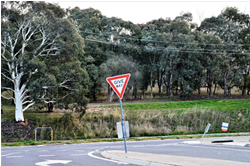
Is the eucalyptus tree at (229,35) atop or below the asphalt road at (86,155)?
atop

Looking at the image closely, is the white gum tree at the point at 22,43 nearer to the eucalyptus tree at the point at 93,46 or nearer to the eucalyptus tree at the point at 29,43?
the eucalyptus tree at the point at 29,43

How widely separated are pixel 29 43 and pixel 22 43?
1.02m

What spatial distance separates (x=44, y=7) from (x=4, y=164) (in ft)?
79.3

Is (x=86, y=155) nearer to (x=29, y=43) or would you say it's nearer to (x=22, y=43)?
(x=22, y=43)

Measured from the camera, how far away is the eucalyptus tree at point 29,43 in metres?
29.7

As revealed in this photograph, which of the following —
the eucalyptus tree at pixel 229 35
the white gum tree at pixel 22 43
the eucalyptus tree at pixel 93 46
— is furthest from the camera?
the eucalyptus tree at pixel 229 35

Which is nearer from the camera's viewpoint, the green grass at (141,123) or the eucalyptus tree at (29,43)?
the eucalyptus tree at (29,43)

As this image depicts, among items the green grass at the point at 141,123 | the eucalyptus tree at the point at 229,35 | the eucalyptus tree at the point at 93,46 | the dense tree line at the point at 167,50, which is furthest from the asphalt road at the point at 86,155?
the eucalyptus tree at the point at 229,35

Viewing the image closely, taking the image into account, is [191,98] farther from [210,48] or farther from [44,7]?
[44,7]

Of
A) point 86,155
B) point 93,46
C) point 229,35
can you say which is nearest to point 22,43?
point 86,155

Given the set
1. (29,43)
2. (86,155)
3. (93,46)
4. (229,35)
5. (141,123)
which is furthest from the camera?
(229,35)

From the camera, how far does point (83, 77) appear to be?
33.3 meters

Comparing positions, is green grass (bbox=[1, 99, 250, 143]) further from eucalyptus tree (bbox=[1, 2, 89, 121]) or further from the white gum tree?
the white gum tree

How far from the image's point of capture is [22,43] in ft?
103
